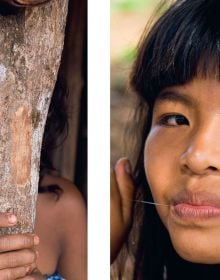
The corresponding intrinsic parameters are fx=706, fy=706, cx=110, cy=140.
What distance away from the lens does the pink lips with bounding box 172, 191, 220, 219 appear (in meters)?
1.70

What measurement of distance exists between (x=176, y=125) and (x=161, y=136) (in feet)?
0.18

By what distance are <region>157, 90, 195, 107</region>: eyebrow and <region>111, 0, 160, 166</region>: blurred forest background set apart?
3.3 inches

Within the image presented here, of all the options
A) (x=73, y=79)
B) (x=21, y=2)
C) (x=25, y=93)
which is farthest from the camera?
(x=73, y=79)

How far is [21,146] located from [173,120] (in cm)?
39

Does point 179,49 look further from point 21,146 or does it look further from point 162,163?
point 21,146

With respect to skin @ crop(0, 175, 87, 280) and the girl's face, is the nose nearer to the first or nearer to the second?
the girl's face

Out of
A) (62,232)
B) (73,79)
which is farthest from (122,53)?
(62,232)

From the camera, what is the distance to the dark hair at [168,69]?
1667 millimetres

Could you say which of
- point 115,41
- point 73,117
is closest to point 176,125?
point 115,41

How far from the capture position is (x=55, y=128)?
6.68 feet

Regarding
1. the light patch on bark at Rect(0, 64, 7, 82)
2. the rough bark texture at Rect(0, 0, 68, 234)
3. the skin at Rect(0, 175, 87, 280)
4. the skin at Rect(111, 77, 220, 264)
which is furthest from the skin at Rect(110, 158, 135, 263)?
the light patch on bark at Rect(0, 64, 7, 82)

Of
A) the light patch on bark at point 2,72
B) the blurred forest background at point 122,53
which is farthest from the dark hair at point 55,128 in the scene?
the light patch on bark at point 2,72

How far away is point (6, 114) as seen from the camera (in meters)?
1.62

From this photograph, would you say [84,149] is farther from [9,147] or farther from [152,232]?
[9,147]
